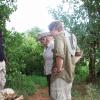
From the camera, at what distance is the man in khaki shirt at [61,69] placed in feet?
19.3

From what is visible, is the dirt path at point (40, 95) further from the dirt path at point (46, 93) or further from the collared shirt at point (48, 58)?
the collared shirt at point (48, 58)

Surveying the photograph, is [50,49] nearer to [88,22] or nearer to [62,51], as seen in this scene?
[62,51]

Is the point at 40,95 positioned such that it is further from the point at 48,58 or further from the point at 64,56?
the point at 64,56

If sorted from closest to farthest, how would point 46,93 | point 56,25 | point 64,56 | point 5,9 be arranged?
1. point 64,56
2. point 56,25
3. point 5,9
4. point 46,93

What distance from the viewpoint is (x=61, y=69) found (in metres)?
5.92

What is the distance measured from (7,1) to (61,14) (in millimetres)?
2251

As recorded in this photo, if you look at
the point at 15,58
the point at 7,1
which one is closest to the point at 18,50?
the point at 15,58

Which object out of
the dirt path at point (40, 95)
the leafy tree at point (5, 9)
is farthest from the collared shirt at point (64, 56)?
the dirt path at point (40, 95)

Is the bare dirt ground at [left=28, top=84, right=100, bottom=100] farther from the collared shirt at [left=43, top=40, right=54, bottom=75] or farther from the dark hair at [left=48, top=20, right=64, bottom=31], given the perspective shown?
the dark hair at [left=48, top=20, right=64, bottom=31]

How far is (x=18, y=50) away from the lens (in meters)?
10.9

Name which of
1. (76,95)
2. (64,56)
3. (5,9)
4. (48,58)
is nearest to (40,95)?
(76,95)

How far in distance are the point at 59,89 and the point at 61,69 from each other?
323mm

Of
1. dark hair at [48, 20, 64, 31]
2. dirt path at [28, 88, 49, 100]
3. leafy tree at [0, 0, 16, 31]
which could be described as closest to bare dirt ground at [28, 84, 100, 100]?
dirt path at [28, 88, 49, 100]

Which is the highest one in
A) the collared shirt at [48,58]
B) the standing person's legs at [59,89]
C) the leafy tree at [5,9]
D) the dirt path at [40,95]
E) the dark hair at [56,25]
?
the leafy tree at [5,9]
